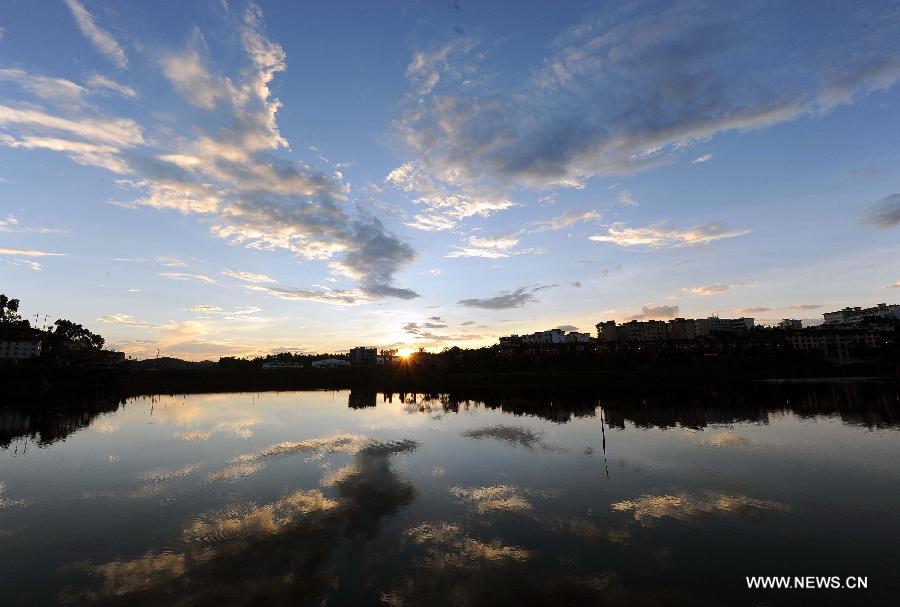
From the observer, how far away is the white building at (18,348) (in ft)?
559

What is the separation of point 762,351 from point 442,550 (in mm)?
193057

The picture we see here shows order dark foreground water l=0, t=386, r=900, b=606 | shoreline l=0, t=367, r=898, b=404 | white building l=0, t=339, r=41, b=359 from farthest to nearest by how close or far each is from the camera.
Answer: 1. white building l=0, t=339, r=41, b=359
2. shoreline l=0, t=367, r=898, b=404
3. dark foreground water l=0, t=386, r=900, b=606

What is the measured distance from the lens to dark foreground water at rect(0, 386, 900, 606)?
647 inches

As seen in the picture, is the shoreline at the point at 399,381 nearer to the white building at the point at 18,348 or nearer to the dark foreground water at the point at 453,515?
the dark foreground water at the point at 453,515

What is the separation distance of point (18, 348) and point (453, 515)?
240840 mm

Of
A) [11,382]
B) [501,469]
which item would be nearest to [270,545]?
[501,469]

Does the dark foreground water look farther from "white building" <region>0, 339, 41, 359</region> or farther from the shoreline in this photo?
"white building" <region>0, 339, 41, 359</region>

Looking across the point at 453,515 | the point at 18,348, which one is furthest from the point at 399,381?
the point at 18,348

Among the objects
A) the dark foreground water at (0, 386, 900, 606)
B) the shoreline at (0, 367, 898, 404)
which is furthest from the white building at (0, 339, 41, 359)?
the dark foreground water at (0, 386, 900, 606)

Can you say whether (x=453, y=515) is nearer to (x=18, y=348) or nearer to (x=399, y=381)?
(x=399, y=381)

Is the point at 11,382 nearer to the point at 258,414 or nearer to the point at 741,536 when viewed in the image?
the point at 258,414

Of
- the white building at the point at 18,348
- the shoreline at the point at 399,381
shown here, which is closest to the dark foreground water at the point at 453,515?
the shoreline at the point at 399,381

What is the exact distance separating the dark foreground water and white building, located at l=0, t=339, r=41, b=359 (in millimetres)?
175546

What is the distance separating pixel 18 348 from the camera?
175 meters
